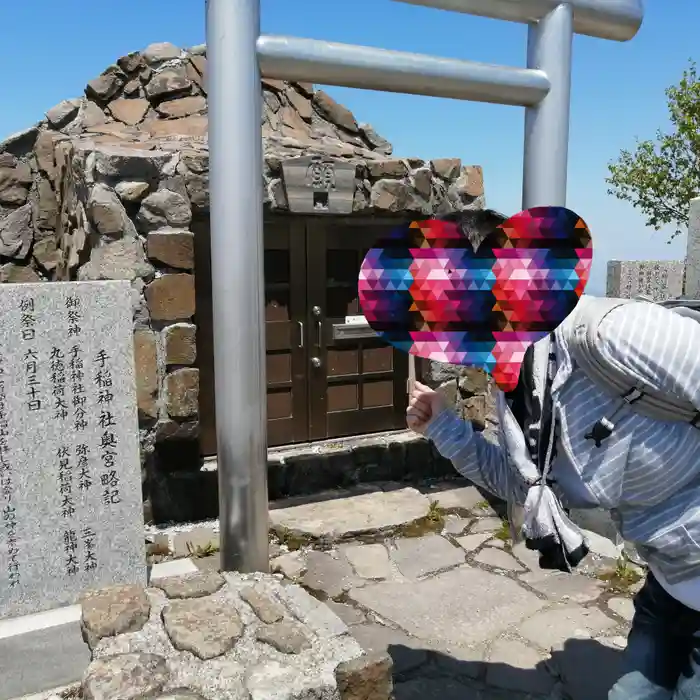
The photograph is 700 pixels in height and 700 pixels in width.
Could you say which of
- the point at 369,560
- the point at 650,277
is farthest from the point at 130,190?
the point at 650,277

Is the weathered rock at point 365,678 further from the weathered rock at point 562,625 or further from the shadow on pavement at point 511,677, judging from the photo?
the weathered rock at point 562,625

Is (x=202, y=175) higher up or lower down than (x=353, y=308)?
higher up

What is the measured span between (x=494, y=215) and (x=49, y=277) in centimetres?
471

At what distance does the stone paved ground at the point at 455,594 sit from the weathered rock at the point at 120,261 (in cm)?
179

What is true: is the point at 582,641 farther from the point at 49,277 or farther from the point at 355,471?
the point at 49,277

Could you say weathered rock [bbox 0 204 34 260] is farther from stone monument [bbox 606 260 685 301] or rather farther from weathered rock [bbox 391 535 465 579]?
stone monument [bbox 606 260 685 301]

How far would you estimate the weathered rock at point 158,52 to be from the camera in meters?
5.05

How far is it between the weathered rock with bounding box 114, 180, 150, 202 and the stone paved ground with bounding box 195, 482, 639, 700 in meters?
2.21

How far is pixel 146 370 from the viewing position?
4129 mm

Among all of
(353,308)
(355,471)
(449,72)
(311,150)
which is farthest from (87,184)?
(355,471)

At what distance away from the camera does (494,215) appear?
146 cm

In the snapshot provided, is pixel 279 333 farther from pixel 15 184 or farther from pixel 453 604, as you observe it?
pixel 15 184

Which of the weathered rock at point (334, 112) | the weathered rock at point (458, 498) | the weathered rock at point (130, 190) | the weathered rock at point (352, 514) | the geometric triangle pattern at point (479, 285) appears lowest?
the weathered rock at point (458, 498)

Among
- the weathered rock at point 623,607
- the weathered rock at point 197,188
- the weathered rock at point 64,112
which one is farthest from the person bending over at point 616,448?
the weathered rock at point 64,112
